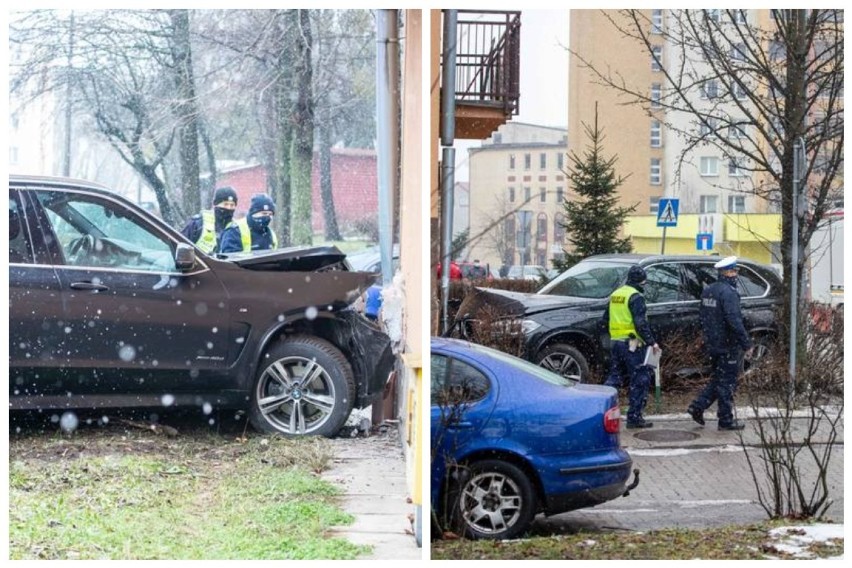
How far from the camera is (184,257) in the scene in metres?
6.09

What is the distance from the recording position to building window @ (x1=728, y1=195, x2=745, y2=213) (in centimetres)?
634

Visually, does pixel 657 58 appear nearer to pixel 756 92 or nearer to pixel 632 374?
pixel 756 92

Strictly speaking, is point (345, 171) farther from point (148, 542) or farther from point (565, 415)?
point (148, 542)

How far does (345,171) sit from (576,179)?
1.13 m

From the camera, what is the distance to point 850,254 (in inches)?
247

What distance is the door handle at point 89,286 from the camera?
597cm

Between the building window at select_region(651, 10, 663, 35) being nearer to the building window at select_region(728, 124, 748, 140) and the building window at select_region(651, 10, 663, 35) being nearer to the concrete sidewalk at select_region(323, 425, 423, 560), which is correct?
the building window at select_region(728, 124, 748, 140)

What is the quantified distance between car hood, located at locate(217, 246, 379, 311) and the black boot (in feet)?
5.57

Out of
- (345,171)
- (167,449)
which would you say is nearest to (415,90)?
(345,171)

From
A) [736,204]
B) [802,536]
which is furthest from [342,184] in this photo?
[802,536]

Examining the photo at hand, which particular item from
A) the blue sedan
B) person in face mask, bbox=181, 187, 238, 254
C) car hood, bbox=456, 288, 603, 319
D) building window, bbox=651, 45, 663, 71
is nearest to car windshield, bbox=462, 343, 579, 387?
the blue sedan

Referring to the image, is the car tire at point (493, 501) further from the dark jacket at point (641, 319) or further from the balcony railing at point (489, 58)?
the balcony railing at point (489, 58)

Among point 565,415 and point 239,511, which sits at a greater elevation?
point 565,415

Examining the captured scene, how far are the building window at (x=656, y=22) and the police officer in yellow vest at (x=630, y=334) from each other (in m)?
1.19
